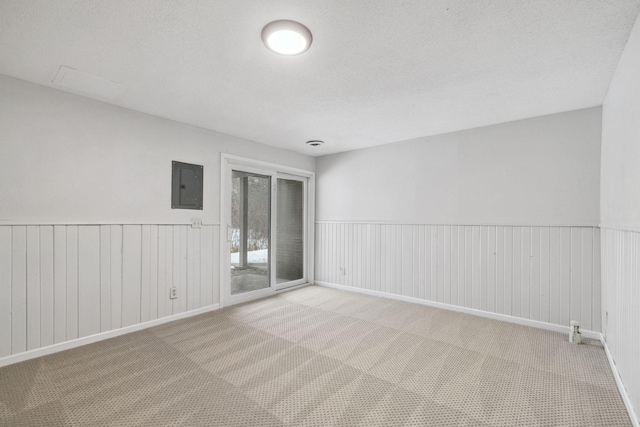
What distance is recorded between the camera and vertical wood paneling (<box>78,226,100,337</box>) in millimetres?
2756

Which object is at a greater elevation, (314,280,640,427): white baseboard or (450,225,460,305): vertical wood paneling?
(450,225,460,305): vertical wood paneling

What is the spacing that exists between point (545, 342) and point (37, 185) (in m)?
4.84

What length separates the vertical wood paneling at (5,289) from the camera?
7.68 feet

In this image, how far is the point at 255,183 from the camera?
4492 millimetres

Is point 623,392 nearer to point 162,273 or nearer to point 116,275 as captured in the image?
point 162,273

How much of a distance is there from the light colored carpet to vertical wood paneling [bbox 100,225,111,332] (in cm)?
23

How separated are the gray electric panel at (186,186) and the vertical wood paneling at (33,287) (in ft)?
3.99

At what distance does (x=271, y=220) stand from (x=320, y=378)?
2.85 metres

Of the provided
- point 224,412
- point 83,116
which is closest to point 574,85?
point 224,412

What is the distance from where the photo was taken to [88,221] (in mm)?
2807

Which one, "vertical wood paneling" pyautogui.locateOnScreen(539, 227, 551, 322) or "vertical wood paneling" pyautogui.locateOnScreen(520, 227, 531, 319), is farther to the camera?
"vertical wood paneling" pyautogui.locateOnScreen(520, 227, 531, 319)

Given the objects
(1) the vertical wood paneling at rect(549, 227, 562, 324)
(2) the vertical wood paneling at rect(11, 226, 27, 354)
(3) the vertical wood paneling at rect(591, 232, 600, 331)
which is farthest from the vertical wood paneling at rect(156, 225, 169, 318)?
(3) the vertical wood paneling at rect(591, 232, 600, 331)

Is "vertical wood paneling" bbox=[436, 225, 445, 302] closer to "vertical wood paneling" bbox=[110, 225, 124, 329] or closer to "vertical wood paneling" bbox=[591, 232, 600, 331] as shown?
"vertical wood paneling" bbox=[591, 232, 600, 331]

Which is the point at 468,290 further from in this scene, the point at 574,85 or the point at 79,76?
the point at 79,76
